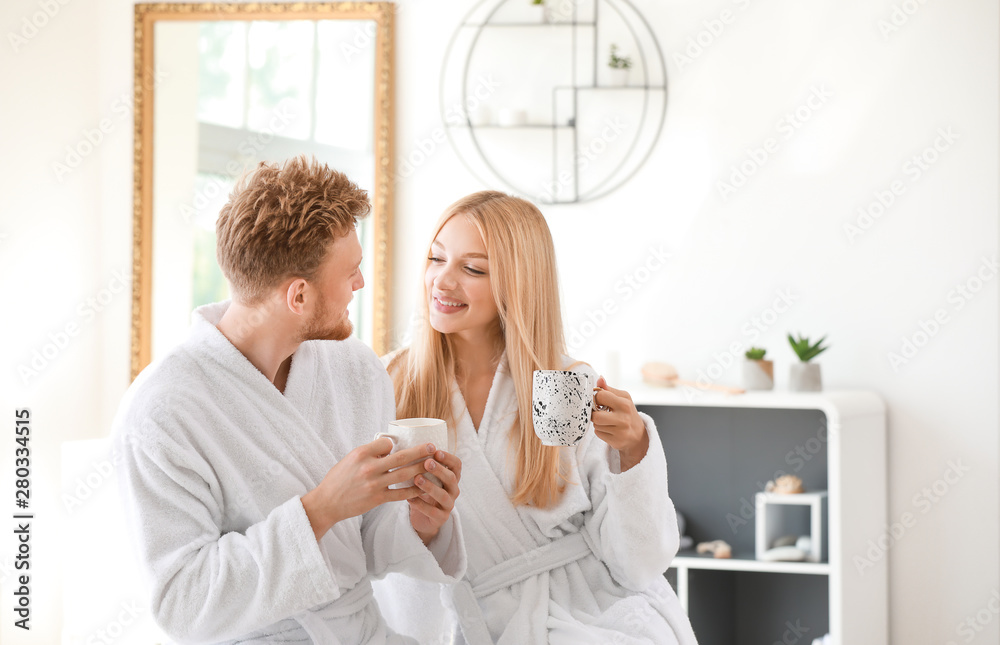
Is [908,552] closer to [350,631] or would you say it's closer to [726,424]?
[726,424]

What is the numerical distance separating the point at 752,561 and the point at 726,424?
0.46m

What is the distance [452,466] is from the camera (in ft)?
4.45

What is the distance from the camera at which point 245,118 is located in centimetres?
297

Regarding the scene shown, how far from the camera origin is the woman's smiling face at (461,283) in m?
1.80

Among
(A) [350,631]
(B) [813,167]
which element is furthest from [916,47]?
(A) [350,631]
